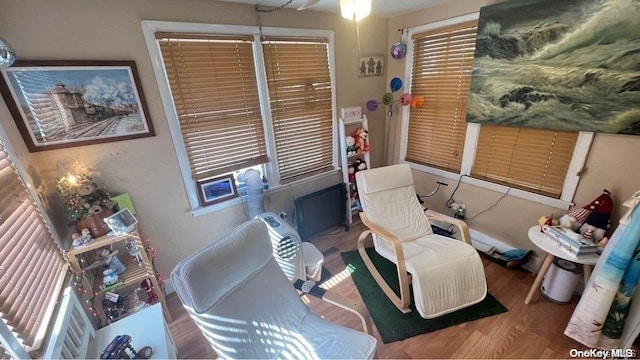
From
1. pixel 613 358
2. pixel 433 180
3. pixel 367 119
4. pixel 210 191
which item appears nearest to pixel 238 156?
pixel 210 191

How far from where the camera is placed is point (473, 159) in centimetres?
246

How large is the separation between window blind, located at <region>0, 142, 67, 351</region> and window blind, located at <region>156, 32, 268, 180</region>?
915mm

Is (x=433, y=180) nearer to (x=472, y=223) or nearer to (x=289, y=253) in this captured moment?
(x=472, y=223)

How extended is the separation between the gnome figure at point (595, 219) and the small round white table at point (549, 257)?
175 mm

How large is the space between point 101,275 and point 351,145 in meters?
2.42

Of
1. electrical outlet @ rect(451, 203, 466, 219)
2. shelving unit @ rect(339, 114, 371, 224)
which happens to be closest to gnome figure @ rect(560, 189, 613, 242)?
electrical outlet @ rect(451, 203, 466, 219)

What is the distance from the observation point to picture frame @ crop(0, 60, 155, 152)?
142 centimetres

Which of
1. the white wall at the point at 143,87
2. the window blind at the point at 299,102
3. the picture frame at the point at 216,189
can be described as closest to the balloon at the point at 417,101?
the window blind at the point at 299,102

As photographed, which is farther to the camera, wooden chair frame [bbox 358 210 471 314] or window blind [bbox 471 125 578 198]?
window blind [bbox 471 125 578 198]

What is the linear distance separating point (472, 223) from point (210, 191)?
259 centimetres

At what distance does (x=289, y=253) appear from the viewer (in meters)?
1.96

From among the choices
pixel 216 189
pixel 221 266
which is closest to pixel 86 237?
pixel 216 189

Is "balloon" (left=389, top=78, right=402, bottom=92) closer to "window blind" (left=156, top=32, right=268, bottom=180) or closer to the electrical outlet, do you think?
the electrical outlet

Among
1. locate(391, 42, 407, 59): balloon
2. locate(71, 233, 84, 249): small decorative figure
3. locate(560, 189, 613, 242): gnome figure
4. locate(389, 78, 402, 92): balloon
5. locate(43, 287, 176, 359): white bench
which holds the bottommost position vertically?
locate(43, 287, 176, 359): white bench
